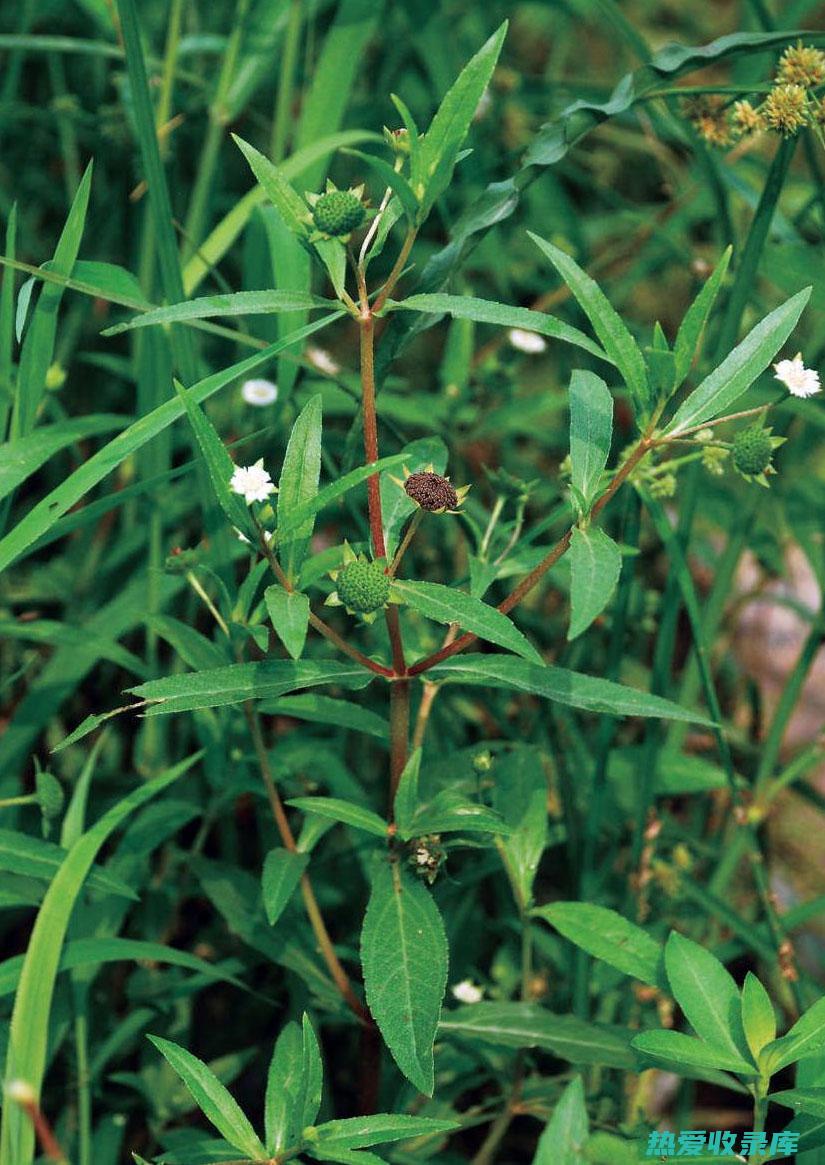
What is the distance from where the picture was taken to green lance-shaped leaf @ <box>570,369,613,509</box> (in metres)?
0.77

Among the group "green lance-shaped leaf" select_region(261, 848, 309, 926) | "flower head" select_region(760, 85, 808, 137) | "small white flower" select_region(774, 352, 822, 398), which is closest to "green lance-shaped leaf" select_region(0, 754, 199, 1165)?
"green lance-shaped leaf" select_region(261, 848, 309, 926)

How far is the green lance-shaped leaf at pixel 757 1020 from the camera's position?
797 millimetres

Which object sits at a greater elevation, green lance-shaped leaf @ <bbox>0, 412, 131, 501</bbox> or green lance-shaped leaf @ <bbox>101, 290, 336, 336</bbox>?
green lance-shaped leaf @ <bbox>101, 290, 336, 336</bbox>

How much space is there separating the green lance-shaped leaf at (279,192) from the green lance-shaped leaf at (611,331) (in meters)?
0.16

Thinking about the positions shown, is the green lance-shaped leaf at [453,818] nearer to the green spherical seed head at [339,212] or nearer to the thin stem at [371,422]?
the thin stem at [371,422]

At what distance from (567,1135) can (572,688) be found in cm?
28

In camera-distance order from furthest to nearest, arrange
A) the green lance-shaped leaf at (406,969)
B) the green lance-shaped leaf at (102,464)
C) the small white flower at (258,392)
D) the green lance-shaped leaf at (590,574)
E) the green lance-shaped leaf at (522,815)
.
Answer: the small white flower at (258,392) → the green lance-shaped leaf at (522,815) → the green lance-shaped leaf at (102,464) → the green lance-shaped leaf at (406,969) → the green lance-shaped leaf at (590,574)

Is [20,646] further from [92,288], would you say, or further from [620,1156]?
[620,1156]

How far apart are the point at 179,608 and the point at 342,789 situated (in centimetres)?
38

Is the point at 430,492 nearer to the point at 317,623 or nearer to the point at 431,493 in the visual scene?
the point at 431,493

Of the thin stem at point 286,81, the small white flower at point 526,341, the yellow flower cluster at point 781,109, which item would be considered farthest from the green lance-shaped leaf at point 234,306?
the small white flower at point 526,341

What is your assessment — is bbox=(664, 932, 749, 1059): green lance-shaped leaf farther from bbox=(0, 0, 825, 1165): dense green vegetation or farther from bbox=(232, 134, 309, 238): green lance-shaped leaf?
bbox=(232, 134, 309, 238): green lance-shaped leaf

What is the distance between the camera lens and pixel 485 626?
740 millimetres

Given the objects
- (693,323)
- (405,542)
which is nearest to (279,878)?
(405,542)
